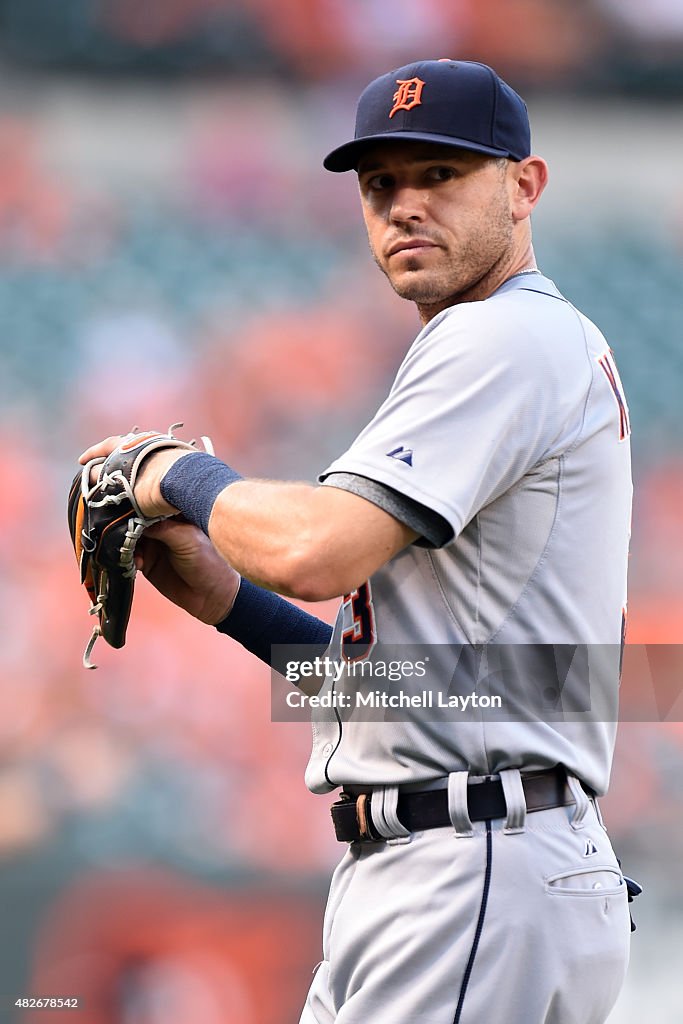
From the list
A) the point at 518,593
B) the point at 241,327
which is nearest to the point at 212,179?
the point at 241,327

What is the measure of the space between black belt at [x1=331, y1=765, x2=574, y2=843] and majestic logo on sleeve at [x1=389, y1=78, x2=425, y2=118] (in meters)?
0.75

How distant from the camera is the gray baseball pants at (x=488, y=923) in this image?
1237 mm

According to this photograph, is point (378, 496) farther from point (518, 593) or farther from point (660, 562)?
point (660, 562)

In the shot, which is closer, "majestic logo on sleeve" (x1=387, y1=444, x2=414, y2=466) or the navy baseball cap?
"majestic logo on sleeve" (x1=387, y1=444, x2=414, y2=466)

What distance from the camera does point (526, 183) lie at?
151 centimetres

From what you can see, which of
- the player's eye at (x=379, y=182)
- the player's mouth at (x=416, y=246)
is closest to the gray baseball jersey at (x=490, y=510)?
the player's mouth at (x=416, y=246)

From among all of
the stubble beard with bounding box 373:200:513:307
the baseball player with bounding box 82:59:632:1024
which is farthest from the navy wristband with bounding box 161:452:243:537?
the stubble beard with bounding box 373:200:513:307

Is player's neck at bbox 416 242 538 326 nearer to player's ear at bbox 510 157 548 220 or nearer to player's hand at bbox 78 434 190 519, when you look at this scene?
player's ear at bbox 510 157 548 220

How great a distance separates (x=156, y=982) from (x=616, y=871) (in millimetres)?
2044

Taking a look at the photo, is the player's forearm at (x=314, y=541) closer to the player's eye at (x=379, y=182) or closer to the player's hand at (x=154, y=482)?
the player's hand at (x=154, y=482)

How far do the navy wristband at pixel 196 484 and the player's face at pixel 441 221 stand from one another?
1.01 feet

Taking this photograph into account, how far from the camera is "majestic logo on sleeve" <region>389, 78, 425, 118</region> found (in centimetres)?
140

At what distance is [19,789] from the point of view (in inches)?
128

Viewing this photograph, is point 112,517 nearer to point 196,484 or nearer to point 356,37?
point 196,484
